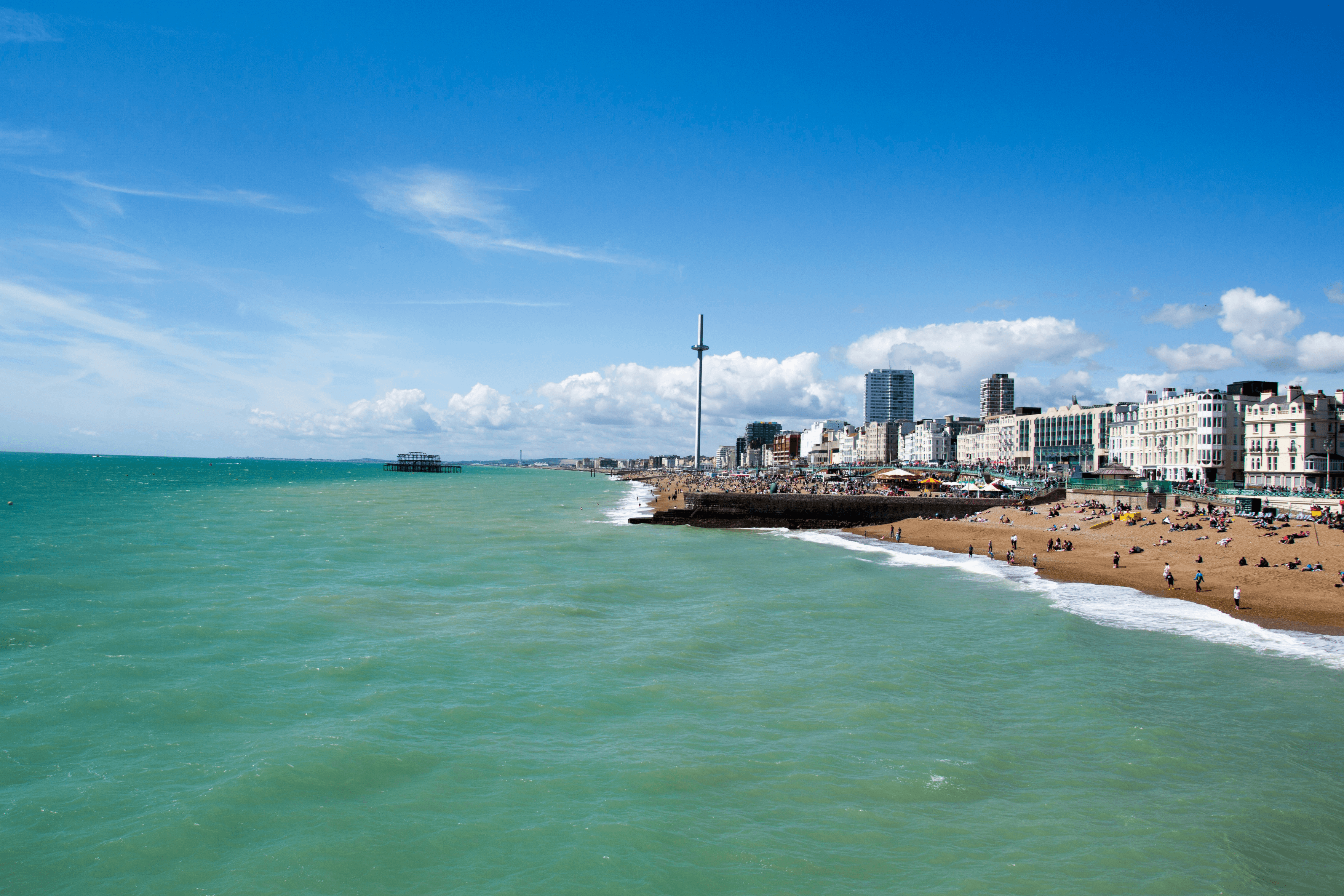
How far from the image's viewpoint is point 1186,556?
38156 mm

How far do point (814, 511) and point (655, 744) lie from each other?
179 feet

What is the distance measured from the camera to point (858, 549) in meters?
50.4

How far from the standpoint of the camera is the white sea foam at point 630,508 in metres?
73.9

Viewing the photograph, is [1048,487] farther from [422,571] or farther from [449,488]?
[449,488]

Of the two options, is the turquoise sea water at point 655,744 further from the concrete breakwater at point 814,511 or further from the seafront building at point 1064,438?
the seafront building at point 1064,438

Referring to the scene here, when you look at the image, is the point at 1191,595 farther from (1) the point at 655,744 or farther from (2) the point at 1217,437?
(2) the point at 1217,437

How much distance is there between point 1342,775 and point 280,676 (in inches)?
959

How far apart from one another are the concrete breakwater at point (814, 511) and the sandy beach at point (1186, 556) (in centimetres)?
537

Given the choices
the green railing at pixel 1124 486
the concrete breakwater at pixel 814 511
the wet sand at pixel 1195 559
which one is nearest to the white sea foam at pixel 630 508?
the concrete breakwater at pixel 814 511

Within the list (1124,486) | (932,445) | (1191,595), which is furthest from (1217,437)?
(932,445)

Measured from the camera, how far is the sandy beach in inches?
1117

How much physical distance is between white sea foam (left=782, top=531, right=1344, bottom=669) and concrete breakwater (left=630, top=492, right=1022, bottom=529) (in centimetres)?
2231

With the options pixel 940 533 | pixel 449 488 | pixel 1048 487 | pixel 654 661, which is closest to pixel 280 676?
pixel 654 661

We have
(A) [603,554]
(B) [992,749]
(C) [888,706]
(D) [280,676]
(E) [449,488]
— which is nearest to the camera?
(B) [992,749]
